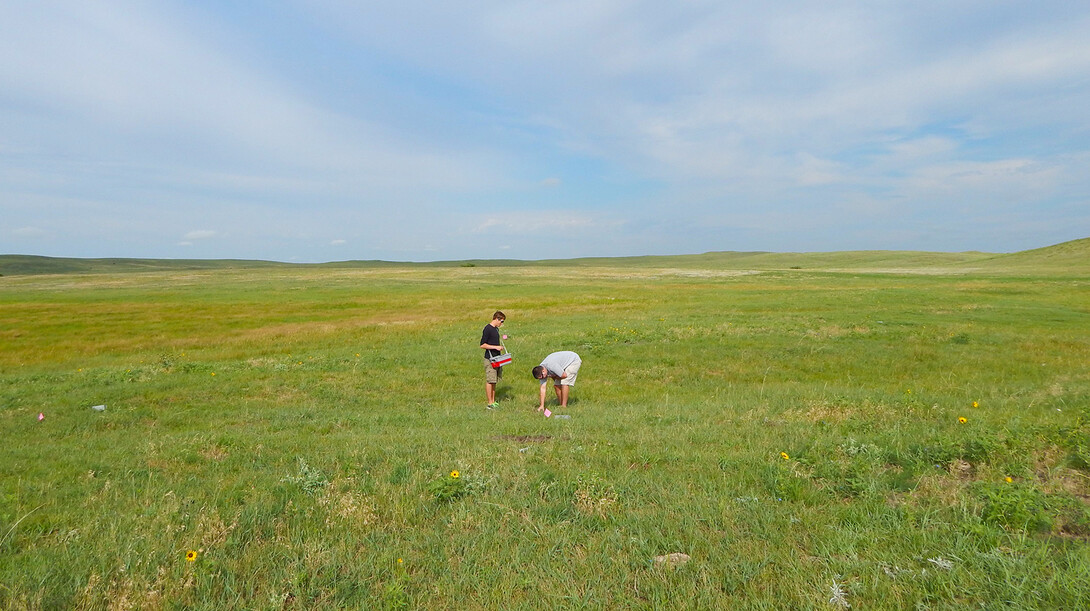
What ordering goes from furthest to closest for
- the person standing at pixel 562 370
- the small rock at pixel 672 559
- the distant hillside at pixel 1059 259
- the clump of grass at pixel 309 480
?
the distant hillside at pixel 1059 259
the person standing at pixel 562 370
the clump of grass at pixel 309 480
the small rock at pixel 672 559

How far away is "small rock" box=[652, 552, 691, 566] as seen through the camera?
447 centimetres

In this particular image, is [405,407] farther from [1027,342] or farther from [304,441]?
[1027,342]

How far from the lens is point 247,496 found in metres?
6.03

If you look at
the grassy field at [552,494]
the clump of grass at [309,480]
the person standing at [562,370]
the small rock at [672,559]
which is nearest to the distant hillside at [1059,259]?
the grassy field at [552,494]

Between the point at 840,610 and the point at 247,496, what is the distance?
233 inches

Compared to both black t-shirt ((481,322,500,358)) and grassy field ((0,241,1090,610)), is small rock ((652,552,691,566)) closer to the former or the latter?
grassy field ((0,241,1090,610))

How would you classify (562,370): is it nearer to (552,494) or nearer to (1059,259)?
(552,494)

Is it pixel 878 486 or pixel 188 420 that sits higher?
pixel 878 486

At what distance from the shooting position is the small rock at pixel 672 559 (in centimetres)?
447

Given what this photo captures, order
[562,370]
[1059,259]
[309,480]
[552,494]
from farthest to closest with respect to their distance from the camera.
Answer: [1059,259]
[562,370]
[309,480]
[552,494]

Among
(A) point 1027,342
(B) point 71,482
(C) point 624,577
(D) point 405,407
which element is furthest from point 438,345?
(A) point 1027,342

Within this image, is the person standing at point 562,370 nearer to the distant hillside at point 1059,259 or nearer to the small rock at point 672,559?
the small rock at point 672,559

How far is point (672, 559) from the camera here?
4.59 meters

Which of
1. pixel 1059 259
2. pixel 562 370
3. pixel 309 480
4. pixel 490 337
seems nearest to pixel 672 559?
pixel 309 480
